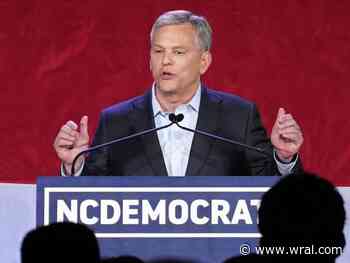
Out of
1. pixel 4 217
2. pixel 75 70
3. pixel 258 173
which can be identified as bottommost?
pixel 4 217

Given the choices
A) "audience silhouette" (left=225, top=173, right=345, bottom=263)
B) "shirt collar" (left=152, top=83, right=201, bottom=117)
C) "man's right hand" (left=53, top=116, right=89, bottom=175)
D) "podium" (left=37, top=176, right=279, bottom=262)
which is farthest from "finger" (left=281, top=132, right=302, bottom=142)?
"audience silhouette" (left=225, top=173, right=345, bottom=263)

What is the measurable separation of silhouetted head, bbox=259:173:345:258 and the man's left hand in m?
1.69

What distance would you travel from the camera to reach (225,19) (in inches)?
213

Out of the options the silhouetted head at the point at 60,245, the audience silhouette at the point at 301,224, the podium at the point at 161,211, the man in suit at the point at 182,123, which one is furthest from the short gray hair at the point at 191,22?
the silhouetted head at the point at 60,245

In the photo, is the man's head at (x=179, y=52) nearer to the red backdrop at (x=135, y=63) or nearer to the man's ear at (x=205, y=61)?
the man's ear at (x=205, y=61)

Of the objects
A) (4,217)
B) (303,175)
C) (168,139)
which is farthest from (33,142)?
(303,175)

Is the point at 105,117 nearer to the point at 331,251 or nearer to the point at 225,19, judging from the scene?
the point at 225,19

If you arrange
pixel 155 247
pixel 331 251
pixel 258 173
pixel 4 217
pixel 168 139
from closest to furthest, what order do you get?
pixel 331 251, pixel 155 247, pixel 258 173, pixel 168 139, pixel 4 217

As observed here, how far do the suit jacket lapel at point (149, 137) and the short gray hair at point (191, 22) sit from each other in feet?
1.17

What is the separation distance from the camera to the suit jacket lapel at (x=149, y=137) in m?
4.81

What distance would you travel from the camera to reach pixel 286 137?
4.07 metres

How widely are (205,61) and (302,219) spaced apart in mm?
2896

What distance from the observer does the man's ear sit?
199 inches

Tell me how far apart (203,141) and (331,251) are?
2.59m
